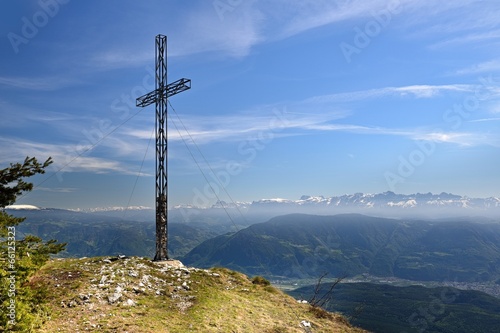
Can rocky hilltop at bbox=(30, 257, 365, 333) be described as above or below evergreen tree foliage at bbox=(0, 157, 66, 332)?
below

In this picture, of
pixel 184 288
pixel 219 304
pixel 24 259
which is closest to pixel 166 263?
pixel 184 288

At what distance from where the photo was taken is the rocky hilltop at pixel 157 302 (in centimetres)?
1988

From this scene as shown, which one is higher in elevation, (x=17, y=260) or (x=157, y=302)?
(x=17, y=260)

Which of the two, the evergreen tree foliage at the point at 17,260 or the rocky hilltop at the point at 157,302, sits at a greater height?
the evergreen tree foliage at the point at 17,260

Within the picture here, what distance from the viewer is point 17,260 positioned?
15.8m

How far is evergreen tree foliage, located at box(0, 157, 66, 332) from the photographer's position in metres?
14.3

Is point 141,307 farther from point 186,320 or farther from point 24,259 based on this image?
point 24,259

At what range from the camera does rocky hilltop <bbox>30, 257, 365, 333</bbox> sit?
19.9 metres

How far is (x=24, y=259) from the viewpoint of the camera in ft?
52.9

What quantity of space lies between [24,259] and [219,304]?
48.2ft

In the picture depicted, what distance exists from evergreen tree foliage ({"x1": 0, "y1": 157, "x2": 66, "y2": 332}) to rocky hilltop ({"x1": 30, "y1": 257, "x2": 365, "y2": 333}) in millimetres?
1511

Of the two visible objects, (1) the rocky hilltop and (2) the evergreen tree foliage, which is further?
(1) the rocky hilltop

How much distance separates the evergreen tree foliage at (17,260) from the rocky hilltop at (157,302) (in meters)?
1.51

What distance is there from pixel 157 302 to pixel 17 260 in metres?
11.0
